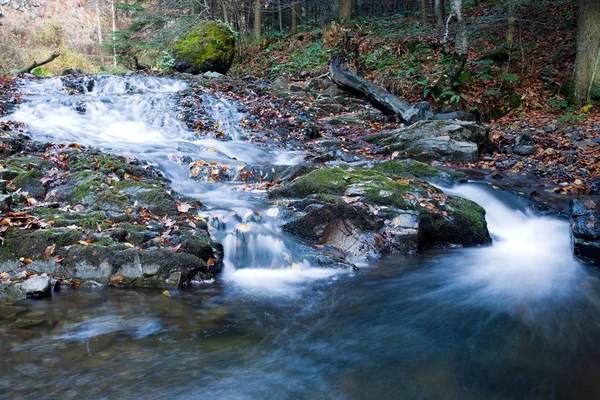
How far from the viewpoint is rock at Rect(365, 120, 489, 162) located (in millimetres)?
9438

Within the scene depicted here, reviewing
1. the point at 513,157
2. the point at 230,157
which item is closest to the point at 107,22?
the point at 230,157

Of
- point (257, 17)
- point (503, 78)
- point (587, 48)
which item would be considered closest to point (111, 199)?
point (503, 78)

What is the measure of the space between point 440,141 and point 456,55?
5.06 m

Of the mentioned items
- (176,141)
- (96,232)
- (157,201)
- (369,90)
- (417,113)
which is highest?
(369,90)

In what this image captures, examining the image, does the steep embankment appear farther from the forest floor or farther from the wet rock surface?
the wet rock surface

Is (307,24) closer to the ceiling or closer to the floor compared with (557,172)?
closer to the ceiling

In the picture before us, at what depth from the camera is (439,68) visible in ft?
49.7

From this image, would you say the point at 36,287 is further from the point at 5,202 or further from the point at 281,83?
the point at 281,83

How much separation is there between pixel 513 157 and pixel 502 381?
26.0 ft

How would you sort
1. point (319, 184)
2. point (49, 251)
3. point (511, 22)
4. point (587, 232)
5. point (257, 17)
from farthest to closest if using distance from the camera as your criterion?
point (257, 17) < point (511, 22) < point (319, 184) < point (587, 232) < point (49, 251)

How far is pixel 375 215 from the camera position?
5.35 m

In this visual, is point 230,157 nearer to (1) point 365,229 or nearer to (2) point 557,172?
(1) point 365,229

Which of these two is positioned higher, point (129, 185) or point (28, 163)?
point (28, 163)

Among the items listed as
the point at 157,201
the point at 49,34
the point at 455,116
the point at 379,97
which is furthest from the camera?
the point at 49,34
